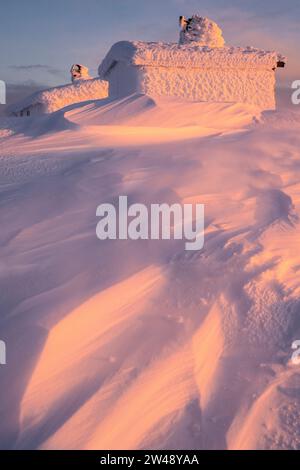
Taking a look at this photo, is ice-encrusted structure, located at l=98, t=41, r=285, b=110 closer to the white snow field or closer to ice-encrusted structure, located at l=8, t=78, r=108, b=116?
the white snow field

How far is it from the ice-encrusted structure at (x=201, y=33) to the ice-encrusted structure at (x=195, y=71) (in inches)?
46.4

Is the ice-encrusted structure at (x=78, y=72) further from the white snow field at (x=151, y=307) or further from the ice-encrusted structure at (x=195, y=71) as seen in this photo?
the white snow field at (x=151, y=307)

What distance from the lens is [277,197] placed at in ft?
9.37

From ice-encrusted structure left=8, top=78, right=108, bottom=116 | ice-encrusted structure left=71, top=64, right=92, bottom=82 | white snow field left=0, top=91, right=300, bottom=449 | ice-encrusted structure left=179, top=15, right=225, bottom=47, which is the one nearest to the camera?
white snow field left=0, top=91, right=300, bottom=449

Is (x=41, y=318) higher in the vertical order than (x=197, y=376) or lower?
higher

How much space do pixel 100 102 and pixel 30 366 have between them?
12.7 feet

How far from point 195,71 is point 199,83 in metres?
0.19

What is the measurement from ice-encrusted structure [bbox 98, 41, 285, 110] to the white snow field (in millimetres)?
3668

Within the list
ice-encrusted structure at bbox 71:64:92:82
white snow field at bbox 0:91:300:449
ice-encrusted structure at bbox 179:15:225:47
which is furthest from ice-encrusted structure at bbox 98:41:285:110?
ice-encrusted structure at bbox 71:64:92:82

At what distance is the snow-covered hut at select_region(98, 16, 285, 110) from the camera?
6.69 metres

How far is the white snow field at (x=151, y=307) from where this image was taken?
161 centimetres

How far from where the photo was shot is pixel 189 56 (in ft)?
22.3
